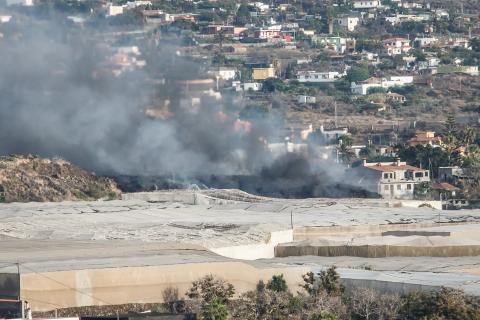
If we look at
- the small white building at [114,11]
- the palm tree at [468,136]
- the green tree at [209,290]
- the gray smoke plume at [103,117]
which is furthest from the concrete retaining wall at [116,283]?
the small white building at [114,11]

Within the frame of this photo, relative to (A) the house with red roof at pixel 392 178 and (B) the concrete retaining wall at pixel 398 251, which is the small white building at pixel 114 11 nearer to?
(A) the house with red roof at pixel 392 178

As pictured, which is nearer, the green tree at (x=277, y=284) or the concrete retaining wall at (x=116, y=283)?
the concrete retaining wall at (x=116, y=283)

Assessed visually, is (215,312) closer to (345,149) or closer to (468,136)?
(345,149)

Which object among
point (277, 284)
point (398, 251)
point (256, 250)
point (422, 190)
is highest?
point (277, 284)

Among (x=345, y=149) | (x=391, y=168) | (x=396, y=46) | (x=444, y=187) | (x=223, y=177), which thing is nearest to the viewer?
(x=223, y=177)

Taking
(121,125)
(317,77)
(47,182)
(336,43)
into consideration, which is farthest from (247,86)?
(47,182)

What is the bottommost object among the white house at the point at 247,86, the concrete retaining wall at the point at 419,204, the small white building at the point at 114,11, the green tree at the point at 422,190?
the white house at the point at 247,86
